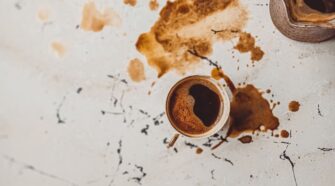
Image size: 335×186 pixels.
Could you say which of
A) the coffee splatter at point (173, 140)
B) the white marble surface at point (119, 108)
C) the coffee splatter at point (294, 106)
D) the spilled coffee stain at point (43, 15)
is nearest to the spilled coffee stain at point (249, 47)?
the white marble surface at point (119, 108)

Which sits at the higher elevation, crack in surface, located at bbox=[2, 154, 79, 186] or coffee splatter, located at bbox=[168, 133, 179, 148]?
crack in surface, located at bbox=[2, 154, 79, 186]

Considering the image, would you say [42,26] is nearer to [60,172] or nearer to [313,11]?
[60,172]

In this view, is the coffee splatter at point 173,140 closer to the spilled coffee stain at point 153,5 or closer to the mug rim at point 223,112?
the mug rim at point 223,112

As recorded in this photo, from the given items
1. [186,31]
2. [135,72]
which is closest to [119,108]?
[135,72]

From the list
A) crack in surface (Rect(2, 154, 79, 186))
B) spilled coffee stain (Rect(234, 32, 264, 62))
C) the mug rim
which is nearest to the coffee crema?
the mug rim

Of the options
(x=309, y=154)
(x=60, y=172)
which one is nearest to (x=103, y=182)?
(x=60, y=172)

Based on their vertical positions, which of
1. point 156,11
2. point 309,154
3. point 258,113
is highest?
point 156,11

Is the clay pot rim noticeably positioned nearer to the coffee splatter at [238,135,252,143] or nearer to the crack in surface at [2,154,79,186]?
the coffee splatter at [238,135,252,143]
